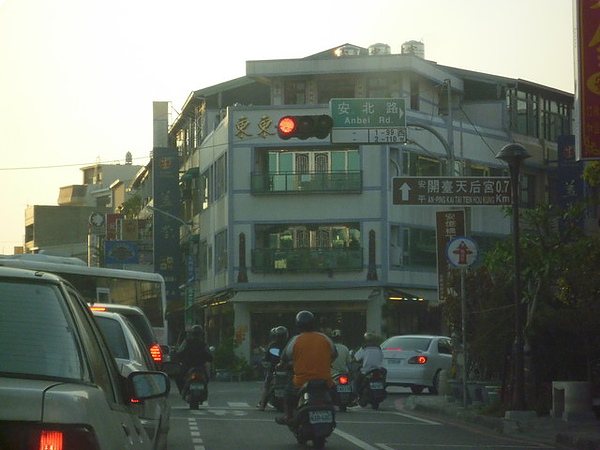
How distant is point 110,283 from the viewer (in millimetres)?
30078

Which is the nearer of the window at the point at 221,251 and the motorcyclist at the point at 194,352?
the motorcyclist at the point at 194,352

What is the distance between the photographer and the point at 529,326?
2025cm

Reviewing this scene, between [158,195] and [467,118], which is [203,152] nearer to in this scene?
[158,195]

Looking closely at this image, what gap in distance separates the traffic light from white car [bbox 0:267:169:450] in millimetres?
13681

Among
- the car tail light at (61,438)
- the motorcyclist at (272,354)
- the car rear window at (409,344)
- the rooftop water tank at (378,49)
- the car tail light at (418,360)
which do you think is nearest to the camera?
the car tail light at (61,438)

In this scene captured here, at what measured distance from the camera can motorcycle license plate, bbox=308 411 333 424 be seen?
14.0m

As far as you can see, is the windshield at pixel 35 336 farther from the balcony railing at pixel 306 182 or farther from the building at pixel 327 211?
the balcony railing at pixel 306 182

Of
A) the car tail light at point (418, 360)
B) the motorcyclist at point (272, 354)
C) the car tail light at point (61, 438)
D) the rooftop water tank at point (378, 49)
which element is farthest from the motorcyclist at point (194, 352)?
→ the rooftop water tank at point (378, 49)

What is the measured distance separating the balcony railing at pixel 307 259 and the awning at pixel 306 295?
973 millimetres

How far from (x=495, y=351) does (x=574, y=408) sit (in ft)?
12.9

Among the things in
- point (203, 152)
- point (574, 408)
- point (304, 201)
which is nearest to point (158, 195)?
point (203, 152)

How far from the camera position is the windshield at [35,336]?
15.0 feet

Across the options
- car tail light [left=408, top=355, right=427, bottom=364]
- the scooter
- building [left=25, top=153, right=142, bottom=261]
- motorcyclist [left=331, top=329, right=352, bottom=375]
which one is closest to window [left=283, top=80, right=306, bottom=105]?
car tail light [left=408, top=355, right=427, bottom=364]

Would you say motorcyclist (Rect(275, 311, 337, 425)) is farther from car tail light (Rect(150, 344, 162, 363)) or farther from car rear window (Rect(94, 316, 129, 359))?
car tail light (Rect(150, 344, 162, 363))
